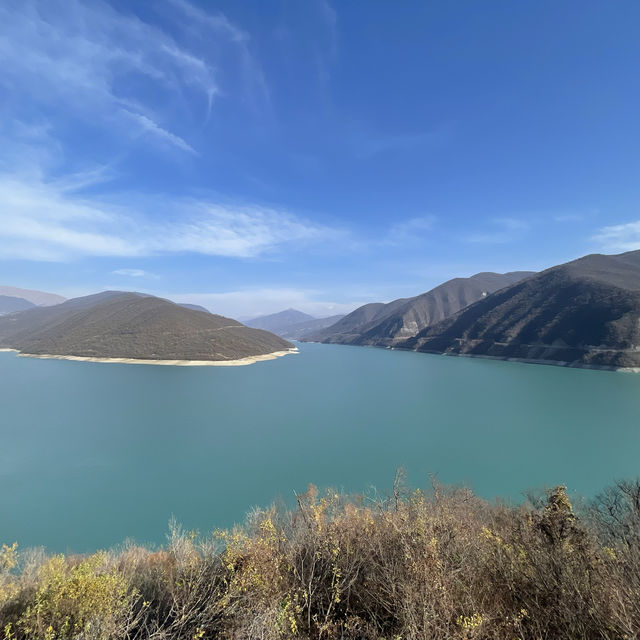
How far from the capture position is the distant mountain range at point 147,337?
92.9 meters

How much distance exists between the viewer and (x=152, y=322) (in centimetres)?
10756

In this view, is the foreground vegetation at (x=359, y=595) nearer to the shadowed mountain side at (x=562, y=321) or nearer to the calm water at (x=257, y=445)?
the calm water at (x=257, y=445)

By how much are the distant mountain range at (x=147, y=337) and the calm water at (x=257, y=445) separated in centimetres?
3713

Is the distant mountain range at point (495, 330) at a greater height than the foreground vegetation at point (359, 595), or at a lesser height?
greater

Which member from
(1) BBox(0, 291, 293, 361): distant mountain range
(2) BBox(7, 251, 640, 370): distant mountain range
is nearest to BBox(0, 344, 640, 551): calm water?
(2) BBox(7, 251, 640, 370): distant mountain range

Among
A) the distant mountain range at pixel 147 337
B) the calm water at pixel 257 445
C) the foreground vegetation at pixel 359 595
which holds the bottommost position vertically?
the calm water at pixel 257 445

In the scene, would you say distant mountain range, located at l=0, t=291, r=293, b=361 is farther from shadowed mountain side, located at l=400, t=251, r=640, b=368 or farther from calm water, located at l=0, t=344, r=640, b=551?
shadowed mountain side, located at l=400, t=251, r=640, b=368

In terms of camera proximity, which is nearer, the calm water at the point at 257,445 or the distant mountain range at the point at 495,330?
the calm water at the point at 257,445

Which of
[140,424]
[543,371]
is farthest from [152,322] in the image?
[543,371]

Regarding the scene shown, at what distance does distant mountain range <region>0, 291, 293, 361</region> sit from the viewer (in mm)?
92938

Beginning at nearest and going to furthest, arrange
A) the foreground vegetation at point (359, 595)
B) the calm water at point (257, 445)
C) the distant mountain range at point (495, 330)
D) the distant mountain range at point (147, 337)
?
1. the foreground vegetation at point (359, 595)
2. the calm water at point (257, 445)
3. the distant mountain range at point (495, 330)
4. the distant mountain range at point (147, 337)

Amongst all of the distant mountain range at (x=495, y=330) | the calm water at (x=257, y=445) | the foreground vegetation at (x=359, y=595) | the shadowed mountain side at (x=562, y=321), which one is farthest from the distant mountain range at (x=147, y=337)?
the foreground vegetation at (x=359, y=595)

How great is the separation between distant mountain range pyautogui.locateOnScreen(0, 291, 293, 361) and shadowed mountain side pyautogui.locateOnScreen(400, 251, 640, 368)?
6837 cm

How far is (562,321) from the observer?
8894 centimetres
